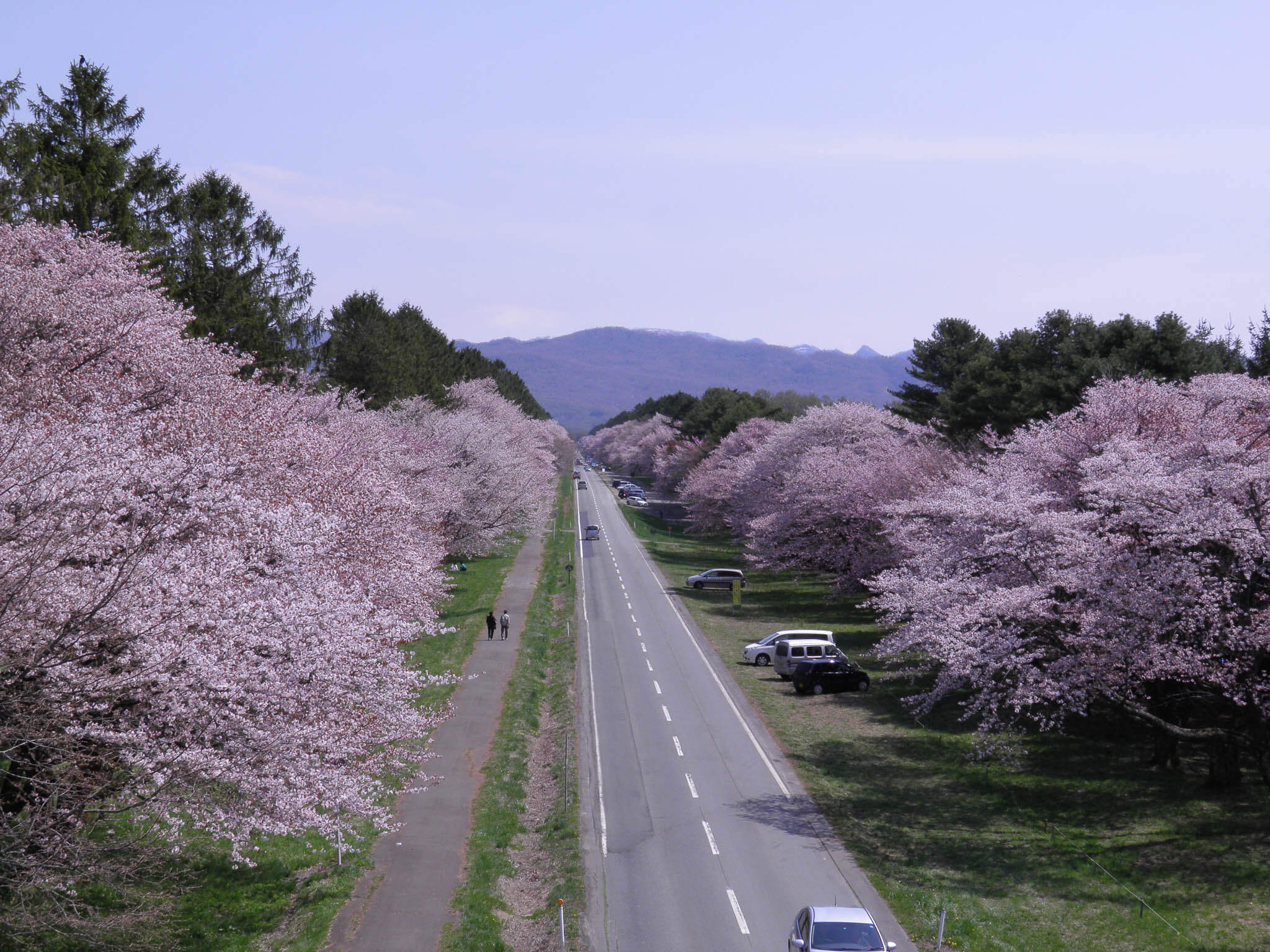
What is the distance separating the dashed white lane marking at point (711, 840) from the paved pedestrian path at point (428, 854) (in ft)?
17.2

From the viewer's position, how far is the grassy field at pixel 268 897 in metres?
15.4

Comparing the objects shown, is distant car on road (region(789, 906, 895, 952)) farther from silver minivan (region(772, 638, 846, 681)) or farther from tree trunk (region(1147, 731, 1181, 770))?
silver minivan (region(772, 638, 846, 681))

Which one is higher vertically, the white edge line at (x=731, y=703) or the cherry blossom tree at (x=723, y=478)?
the cherry blossom tree at (x=723, y=478)

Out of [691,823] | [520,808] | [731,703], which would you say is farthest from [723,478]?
[691,823]

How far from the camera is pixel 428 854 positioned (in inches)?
760

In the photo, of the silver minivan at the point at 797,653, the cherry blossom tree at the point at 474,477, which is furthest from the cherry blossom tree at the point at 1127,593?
the cherry blossom tree at the point at 474,477

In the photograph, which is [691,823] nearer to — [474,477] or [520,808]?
[520,808]

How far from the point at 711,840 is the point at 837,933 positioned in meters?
6.62

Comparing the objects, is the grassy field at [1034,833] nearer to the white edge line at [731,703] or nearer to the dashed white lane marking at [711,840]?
the white edge line at [731,703]

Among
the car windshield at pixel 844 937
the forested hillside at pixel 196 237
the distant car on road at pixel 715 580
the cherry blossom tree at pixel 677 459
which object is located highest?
the forested hillside at pixel 196 237

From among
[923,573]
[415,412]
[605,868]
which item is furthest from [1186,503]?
[415,412]

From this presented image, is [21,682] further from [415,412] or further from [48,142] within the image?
[415,412]

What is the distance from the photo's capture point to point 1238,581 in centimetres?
1972

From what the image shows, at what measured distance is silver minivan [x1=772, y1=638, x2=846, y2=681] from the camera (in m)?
37.6
